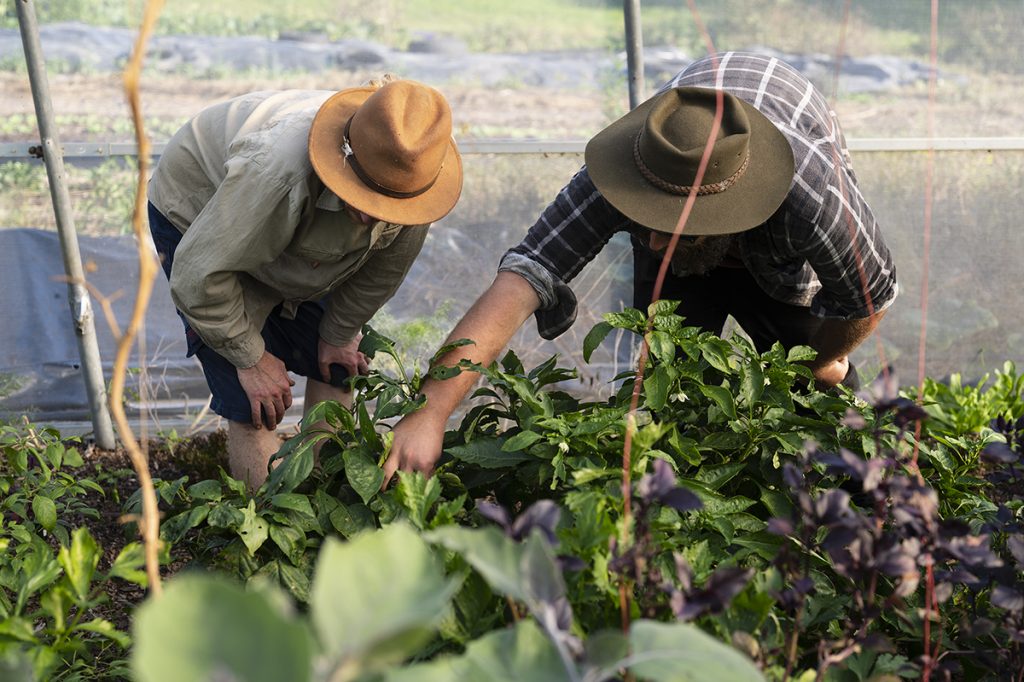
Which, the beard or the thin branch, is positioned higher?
the thin branch

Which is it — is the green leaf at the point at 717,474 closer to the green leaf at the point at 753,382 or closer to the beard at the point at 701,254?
the green leaf at the point at 753,382

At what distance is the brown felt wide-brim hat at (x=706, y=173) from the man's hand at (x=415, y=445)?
61 centimetres

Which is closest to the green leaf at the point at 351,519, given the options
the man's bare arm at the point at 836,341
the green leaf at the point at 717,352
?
the green leaf at the point at 717,352

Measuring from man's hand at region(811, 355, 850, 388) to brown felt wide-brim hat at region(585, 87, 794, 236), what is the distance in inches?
35.3

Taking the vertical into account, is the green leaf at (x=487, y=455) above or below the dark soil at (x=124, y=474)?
above

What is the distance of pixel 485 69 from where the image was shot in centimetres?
428

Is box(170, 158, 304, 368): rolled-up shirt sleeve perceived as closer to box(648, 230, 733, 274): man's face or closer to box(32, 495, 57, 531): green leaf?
box(32, 495, 57, 531): green leaf

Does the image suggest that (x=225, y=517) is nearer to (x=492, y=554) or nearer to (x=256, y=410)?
(x=492, y=554)

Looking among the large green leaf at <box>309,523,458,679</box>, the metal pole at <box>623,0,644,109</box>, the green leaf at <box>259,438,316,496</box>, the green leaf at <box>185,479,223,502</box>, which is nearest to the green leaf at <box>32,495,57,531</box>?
the green leaf at <box>185,479,223,502</box>

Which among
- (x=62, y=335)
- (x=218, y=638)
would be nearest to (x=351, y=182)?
(x=218, y=638)

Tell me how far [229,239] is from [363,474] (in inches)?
34.2

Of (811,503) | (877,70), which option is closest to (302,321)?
(811,503)

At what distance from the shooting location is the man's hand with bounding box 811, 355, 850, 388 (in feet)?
9.42

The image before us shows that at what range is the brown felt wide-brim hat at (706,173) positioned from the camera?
2.06 m
